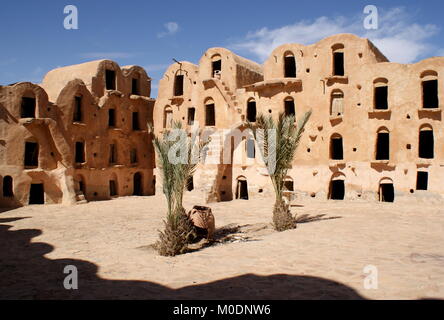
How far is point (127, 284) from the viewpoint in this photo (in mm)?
8234

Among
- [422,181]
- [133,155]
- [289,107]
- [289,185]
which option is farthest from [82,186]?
[422,181]

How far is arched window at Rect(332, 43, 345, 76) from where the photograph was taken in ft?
82.9

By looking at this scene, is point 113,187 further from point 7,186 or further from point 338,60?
point 338,60

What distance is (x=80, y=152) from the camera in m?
28.8

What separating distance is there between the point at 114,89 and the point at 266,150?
65.0 feet

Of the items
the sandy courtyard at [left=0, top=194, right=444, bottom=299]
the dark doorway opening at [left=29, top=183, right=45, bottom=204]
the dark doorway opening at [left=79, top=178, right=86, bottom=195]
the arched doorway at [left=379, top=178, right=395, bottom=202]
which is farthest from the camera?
the dark doorway opening at [left=79, top=178, right=86, bottom=195]

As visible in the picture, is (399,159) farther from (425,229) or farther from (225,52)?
(225,52)

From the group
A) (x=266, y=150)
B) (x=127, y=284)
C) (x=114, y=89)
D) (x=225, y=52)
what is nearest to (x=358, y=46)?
(x=225, y=52)

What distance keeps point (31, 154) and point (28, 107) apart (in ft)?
10.9

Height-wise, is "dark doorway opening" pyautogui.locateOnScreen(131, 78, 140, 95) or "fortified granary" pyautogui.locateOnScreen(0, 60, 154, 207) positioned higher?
"dark doorway opening" pyautogui.locateOnScreen(131, 78, 140, 95)

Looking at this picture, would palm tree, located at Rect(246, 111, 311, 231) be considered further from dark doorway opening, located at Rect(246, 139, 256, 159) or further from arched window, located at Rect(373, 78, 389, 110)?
dark doorway opening, located at Rect(246, 139, 256, 159)

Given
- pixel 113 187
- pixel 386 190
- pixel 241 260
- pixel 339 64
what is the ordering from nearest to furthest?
pixel 241 260 → pixel 386 190 → pixel 339 64 → pixel 113 187

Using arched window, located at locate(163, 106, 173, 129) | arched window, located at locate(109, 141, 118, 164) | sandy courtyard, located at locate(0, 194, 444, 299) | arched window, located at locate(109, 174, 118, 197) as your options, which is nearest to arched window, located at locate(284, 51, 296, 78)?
arched window, located at locate(163, 106, 173, 129)

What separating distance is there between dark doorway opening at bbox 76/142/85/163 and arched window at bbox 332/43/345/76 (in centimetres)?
1943
